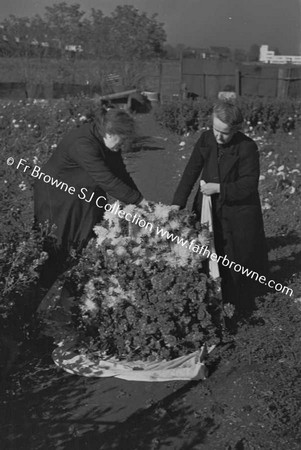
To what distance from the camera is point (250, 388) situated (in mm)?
3410

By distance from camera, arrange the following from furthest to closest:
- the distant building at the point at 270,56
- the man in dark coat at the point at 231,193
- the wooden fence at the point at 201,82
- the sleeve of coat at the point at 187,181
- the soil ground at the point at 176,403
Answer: the wooden fence at the point at 201,82
the distant building at the point at 270,56
the sleeve of coat at the point at 187,181
the man in dark coat at the point at 231,193
the soil ground at the point at 176,403

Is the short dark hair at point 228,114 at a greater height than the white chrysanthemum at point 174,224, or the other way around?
the short dark hair at point 228,114

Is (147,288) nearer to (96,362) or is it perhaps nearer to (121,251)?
(121,251)

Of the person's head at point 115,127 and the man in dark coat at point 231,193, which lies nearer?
the person's head at point 115,127

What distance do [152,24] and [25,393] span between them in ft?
40.2

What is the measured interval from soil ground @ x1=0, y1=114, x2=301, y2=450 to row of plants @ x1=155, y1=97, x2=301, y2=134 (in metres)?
9.31

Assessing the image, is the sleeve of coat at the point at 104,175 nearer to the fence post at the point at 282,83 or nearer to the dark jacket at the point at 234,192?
the dark jacket at the point at 234,192

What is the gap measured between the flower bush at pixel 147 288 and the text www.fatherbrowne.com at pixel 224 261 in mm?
19

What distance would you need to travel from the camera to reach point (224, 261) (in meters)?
4.24

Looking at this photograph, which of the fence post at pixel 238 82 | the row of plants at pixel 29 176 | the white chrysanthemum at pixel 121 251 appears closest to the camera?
the row of plants at pixel 29 176

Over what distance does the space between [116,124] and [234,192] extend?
34.9 inches

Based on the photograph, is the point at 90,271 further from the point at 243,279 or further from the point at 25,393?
the point at 243,279

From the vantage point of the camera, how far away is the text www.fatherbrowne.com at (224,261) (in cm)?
364

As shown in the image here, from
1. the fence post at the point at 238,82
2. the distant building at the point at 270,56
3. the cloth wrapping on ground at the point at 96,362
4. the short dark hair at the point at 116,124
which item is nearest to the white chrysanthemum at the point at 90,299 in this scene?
the cloth wrapping on ground at the point at 96,362
